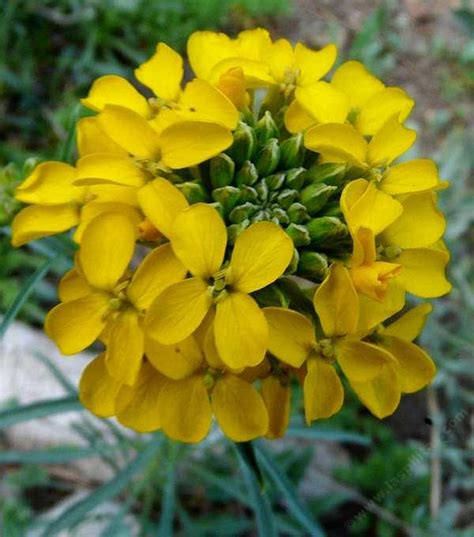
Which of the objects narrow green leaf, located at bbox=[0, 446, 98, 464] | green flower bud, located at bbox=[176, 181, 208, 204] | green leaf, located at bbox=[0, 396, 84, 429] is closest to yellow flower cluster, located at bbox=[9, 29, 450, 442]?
green flower bud, located at bbox=[176, 181, 208, 204]

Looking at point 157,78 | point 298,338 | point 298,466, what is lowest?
point 298,466

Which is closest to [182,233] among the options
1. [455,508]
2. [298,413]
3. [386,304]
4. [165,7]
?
[386,304]

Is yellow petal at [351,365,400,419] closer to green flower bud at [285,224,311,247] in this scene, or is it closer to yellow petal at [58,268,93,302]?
green flower bud at [285,224,311,247]

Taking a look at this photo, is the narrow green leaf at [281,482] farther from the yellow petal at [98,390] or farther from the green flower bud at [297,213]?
the green flower bud at [297,213]

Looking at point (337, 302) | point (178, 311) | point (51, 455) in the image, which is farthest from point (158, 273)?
point (51, 455)

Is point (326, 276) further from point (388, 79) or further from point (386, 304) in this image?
point (388, 79)

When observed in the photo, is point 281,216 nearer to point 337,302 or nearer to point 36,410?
point 337,302

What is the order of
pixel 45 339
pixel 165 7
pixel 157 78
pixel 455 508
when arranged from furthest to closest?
1. pixel 165 7
2. pixel 45 339
3. pixel 455 508
4. pixel 157 78
